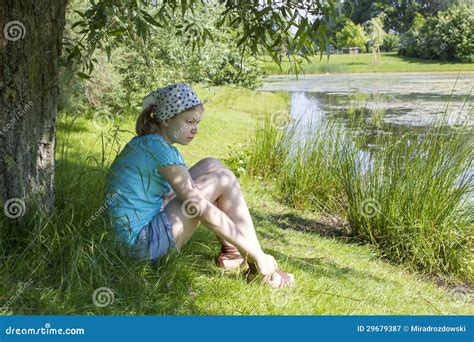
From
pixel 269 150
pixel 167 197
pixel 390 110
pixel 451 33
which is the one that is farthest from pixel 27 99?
pixel 451 33

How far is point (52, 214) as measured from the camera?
2283 millimetres

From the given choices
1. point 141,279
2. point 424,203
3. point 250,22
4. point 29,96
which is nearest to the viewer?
point 141,279

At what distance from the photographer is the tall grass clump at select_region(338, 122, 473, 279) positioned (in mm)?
3805

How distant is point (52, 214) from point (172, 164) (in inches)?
20.1

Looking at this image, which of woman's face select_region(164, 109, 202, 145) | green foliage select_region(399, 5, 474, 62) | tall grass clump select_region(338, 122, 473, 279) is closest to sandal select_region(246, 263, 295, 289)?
woman's face select_region(164, 109, 202, 145)

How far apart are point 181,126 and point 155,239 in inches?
19.6

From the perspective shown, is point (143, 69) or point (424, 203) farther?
point (143, 69)

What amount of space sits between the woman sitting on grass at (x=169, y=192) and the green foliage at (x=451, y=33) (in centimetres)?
1610

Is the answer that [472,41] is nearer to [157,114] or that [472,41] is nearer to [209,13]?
[209,13]

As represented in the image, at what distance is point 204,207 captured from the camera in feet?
7.64

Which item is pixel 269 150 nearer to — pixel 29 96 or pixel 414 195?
pixel 414 195

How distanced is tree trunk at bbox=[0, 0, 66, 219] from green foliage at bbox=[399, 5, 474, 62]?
16362 millimetres

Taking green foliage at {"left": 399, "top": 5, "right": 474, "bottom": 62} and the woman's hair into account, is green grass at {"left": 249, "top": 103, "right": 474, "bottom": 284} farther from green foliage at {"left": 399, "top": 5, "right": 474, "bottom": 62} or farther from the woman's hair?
green foliage at {"left": 399, "top": 5, "right": 474, "bottom": 62}

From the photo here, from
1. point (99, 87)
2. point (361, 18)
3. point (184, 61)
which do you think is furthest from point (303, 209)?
point (361, 18)
